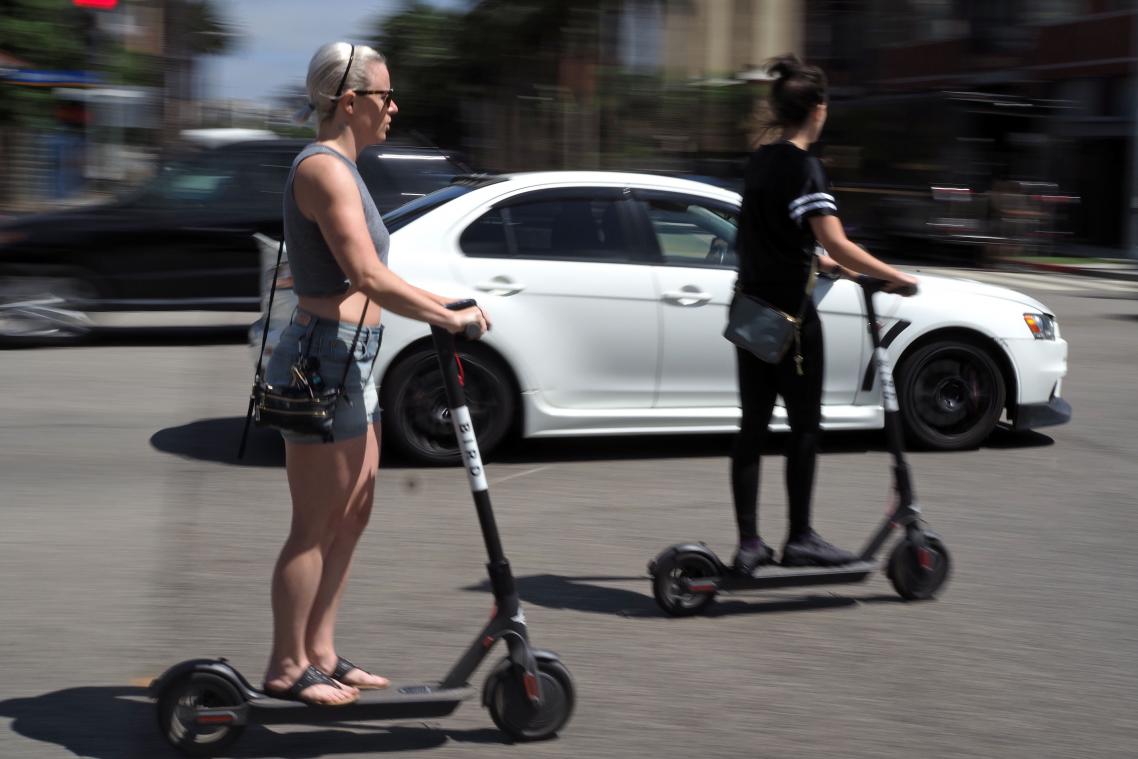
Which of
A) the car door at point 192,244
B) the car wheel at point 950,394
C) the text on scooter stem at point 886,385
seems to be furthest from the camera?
the car door at point 192,244

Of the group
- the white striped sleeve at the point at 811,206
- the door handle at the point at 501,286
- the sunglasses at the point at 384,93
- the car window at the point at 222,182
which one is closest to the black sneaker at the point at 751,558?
the white striped sleeve at the point at 811,206

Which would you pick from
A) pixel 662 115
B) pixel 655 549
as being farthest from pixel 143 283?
pixel 662 115

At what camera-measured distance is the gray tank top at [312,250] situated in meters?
3.74

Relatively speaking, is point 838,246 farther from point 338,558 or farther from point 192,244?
point 192,244

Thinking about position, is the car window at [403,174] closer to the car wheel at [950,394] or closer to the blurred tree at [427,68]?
the car wheel at [950,394]

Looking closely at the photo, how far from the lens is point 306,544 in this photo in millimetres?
3881

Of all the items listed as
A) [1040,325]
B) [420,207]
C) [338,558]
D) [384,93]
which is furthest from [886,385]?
[420,207]

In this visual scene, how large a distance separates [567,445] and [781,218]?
350cm

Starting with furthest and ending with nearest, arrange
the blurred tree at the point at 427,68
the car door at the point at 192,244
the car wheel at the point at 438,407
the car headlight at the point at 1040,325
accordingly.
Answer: the blurred tree at the point at 427,68 < the car door at the point at 192,244 < the car headlight at the point at 1040,325 < the car wheel at the point at 438,407

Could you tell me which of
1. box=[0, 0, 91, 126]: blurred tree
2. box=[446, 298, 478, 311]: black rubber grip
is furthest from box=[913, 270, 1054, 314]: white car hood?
box=[0, 0, 91, 126]: blurred tree

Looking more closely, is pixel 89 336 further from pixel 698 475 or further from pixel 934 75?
pixel 934 75

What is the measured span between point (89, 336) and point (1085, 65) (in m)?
26.4

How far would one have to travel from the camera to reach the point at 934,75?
3628 cm

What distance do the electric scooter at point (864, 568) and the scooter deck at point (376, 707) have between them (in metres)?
1.32
